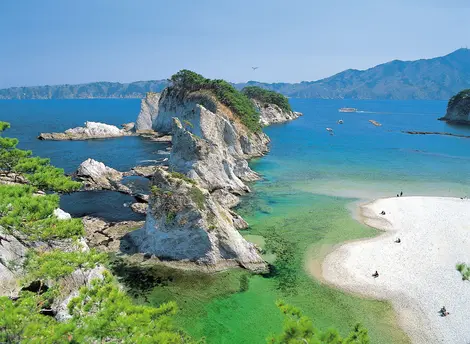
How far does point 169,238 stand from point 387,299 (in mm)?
17748

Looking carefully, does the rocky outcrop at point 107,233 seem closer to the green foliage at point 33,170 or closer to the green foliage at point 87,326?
the green foliage at point 33,170

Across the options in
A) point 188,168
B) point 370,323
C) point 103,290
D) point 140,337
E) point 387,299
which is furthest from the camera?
point 188,168

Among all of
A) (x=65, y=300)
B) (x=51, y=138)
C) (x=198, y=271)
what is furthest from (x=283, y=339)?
(x=51, y=138)

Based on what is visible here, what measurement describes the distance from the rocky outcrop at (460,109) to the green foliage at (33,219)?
17500 cm

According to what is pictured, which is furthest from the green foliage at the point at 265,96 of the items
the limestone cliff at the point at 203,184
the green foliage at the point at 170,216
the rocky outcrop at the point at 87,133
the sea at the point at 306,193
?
the green foliage at the point at 170,216

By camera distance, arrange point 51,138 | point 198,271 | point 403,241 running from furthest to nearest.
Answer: point 51,138 → point 403,241 → point 198,271

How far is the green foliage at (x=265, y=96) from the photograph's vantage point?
153500mm

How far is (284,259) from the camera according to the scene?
29.1m

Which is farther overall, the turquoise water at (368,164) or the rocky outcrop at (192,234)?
the turquoise water at (368,164)

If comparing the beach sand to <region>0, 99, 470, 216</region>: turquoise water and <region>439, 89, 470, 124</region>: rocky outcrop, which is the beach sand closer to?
<region>0, 99, 470, 216</region>: turquoise water

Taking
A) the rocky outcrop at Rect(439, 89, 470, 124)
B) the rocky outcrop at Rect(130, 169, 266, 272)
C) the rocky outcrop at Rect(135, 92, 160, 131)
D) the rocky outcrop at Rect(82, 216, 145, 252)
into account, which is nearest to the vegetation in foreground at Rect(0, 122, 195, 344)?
the rocky outcrop at Rect(130, 169, 266, 272)

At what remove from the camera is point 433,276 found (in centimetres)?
2658

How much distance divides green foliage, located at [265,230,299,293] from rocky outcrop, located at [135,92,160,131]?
79.4 metres

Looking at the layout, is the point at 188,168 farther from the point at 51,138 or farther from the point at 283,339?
the point at 51,138
